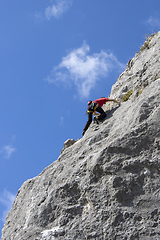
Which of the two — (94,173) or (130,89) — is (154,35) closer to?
(130,89)

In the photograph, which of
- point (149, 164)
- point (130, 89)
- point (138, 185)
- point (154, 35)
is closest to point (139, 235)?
point (138, 185)

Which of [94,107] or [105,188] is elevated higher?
[94,107]

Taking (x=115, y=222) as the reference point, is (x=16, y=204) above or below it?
above

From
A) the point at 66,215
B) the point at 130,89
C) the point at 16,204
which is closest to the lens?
the point at 66,215

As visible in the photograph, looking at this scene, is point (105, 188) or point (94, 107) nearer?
point (105, 188)

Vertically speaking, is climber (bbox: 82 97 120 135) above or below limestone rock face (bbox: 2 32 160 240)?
above

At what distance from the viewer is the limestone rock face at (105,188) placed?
990 centimetres

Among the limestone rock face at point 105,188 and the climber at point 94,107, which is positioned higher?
the climber at point 94,107

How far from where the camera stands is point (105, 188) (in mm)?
10625

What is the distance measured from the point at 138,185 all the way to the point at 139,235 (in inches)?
58.8

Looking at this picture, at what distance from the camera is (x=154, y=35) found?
17594 mm

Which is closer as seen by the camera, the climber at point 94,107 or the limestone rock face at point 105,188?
the limestone rock face at point 105,188

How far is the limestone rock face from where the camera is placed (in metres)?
9.90

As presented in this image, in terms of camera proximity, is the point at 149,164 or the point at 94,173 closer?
the point at 149,164
